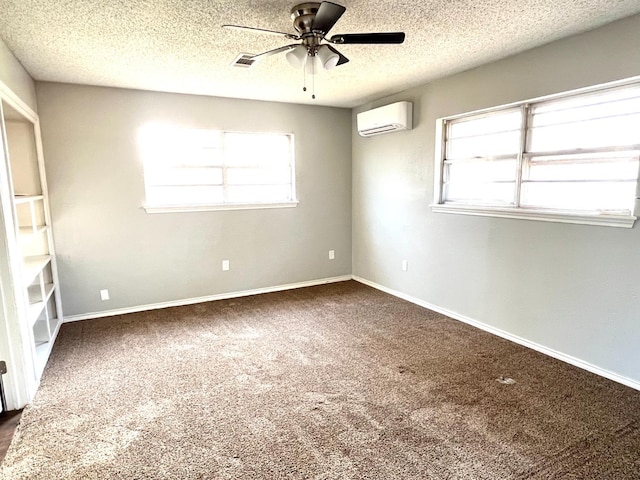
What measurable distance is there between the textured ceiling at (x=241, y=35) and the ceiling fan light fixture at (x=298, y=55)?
24 centimetres

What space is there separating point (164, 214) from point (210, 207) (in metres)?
0.51

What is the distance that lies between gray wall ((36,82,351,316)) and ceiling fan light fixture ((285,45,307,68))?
2305 mm

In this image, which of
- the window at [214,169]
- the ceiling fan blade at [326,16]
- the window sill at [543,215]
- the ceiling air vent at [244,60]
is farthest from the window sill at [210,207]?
the ceiling fan blade at [326,16]

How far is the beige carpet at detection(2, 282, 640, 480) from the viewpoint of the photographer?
1.82 meters

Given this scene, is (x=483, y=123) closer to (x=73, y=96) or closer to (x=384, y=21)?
(x=384, y=21)

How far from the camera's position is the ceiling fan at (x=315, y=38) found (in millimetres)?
1986

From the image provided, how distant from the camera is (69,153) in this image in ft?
12.0

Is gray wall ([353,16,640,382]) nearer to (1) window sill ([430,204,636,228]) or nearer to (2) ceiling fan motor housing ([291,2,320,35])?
(1) window sill ([430,204,636,228])

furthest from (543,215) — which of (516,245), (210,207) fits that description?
(210,207)

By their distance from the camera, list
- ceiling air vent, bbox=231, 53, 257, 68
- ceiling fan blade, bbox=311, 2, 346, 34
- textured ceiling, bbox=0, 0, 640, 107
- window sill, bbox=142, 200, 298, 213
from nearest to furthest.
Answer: ceiling fan blade, bbox=311, 2, 346, 34
textured ceiling, bbox=0, 0, 640, 107
ceiling air vent, bbox=231, 53, 257, 68
window sill, bbox=142, 200, 298, 213

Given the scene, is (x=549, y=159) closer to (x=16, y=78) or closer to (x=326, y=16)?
(x=326, y=16)

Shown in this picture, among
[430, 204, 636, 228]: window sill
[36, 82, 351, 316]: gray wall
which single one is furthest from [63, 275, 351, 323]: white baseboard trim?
[430, 204, 636, 228]: window sill

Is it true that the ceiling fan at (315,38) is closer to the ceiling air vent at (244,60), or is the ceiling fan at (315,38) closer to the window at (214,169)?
the ceiling air vent at (244,60)

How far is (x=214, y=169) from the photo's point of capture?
443 cm
